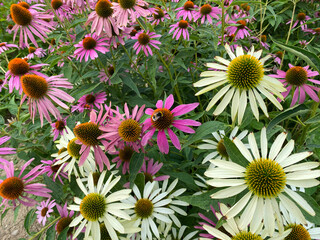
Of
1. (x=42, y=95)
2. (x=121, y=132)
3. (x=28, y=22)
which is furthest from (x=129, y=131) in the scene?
(x=28, y=22)

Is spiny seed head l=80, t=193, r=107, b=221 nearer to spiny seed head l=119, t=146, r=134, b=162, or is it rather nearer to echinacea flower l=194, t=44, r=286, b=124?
spiny seed head l=119, t=146, r=134, b=162

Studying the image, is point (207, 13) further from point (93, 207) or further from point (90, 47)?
point (93, 207)

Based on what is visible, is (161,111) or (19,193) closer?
(161,111)

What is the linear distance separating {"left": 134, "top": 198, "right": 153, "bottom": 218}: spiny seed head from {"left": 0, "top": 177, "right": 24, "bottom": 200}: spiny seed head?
613 millimetres

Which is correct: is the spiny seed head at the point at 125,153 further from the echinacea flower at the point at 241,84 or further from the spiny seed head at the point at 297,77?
the spiny seed head at the point at 297,77

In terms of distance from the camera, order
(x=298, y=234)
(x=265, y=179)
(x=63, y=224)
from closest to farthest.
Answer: (x=265, y=179)
(x=298, y=234)
(x=63, y=224)

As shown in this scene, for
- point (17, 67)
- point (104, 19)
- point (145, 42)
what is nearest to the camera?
point (17, 67)

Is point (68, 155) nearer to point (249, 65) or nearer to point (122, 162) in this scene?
point (122, 162)

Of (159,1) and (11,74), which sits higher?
(159,1)

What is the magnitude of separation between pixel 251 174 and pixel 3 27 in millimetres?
4643

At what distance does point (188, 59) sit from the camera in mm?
1819

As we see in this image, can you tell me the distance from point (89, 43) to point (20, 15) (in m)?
0.51

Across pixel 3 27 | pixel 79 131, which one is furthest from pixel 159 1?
pixel 3 27

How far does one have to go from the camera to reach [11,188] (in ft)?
3.65
